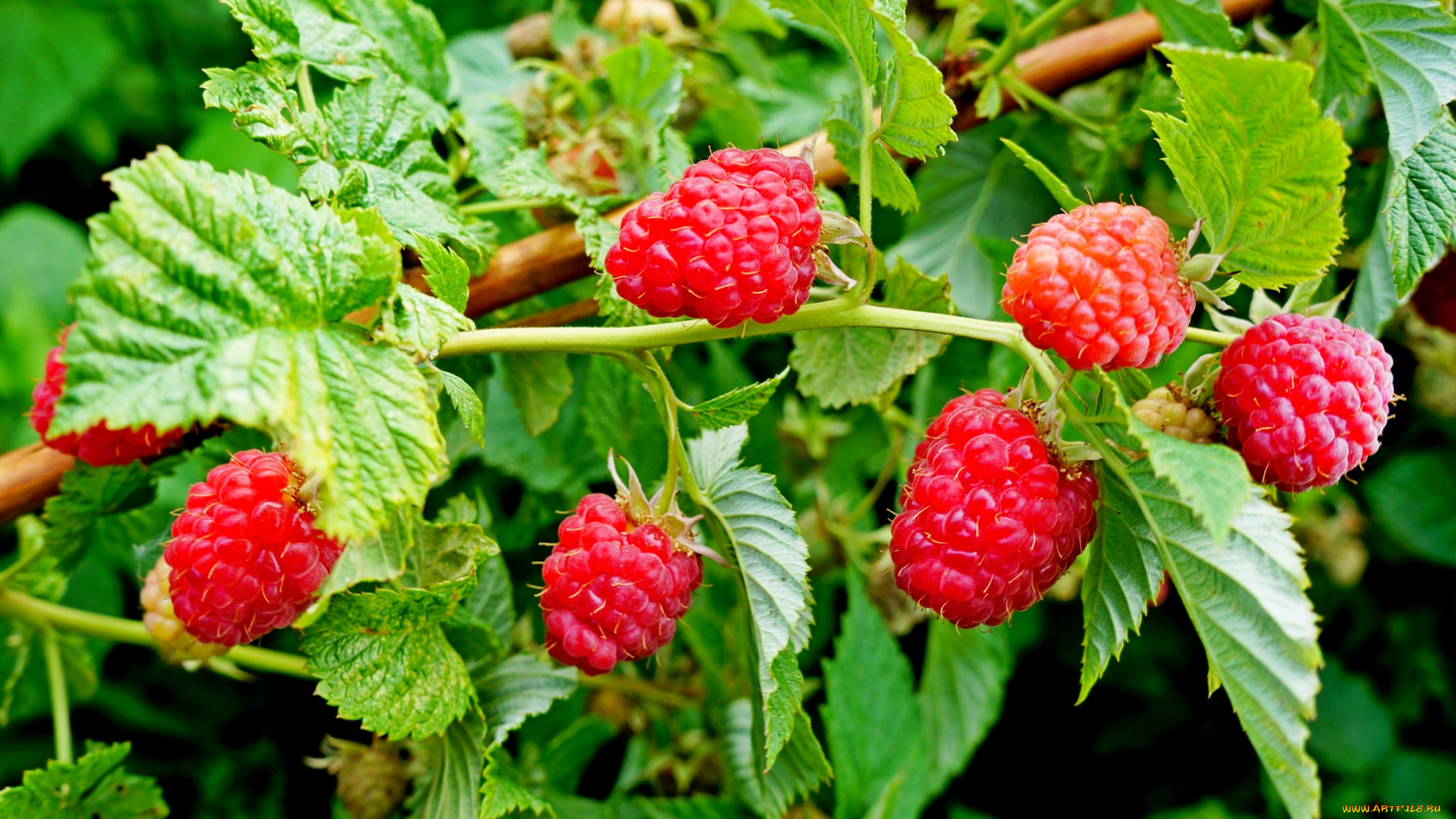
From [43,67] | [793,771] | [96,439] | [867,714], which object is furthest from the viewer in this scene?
[43,67]

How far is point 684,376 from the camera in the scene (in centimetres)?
123

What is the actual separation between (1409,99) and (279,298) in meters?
0.85

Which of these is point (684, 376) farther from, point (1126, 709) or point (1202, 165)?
point (1126, 709)

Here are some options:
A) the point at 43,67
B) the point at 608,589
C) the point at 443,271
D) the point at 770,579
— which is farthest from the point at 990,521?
the point at 43,67

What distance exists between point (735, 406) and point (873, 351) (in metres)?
0.20

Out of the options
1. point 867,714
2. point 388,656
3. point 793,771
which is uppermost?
point 388,656

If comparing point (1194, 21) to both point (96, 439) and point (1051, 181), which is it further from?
point (96, 439)

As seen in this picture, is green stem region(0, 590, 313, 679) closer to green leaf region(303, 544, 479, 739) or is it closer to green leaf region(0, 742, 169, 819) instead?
green leaf region(0, 742, 169, 819)

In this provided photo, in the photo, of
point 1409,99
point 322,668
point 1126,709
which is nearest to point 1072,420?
point 1409,99

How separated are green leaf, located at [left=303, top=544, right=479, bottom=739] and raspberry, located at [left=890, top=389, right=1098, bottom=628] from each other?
0.33m

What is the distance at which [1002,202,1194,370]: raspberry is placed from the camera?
0.60 m

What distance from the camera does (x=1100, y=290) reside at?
1.96 ft

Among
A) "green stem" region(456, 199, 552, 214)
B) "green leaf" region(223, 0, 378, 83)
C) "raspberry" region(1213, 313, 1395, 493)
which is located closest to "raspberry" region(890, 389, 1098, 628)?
"raspberry" region(1213, 313, 1395, 493)

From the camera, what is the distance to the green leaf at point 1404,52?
76 cm
